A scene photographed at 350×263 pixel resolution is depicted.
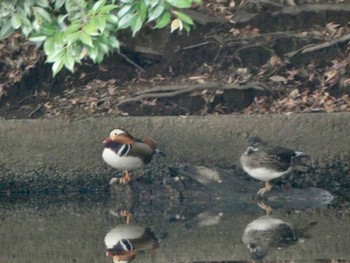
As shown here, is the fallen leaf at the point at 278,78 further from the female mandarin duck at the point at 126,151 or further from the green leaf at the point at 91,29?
the green leaf at the point at 91,29

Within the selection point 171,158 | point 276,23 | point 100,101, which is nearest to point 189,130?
point 171,158

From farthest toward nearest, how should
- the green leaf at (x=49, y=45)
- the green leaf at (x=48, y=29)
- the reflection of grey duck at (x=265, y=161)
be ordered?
the reflection of grey duck at (x=265, y=161) → the green leaf at (x=48, y=29) → the green leaf at (x=49, y=45)

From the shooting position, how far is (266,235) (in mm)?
8633

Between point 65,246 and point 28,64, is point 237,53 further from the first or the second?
point 65,246

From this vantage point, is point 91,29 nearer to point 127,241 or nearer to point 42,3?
point 42,3

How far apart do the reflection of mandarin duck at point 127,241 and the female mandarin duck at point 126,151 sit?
1195mm

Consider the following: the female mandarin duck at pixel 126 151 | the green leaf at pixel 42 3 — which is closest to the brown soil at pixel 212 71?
the female mandarin duck at pixel 126 151

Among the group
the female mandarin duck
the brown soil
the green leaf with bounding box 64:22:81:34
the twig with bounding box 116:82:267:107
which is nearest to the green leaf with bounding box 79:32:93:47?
the green leaf with bounding box 64:22:81:34

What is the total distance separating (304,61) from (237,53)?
0.67 meters

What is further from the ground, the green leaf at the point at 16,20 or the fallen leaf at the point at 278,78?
the green leaf at the point at 16,20

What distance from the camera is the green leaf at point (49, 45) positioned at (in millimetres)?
8609

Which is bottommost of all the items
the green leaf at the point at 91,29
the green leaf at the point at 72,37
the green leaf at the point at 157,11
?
the green leaf at the point at 72,37

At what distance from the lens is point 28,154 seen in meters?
10.9

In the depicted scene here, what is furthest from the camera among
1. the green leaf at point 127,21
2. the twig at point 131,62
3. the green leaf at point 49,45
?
the twig at point 131,62
